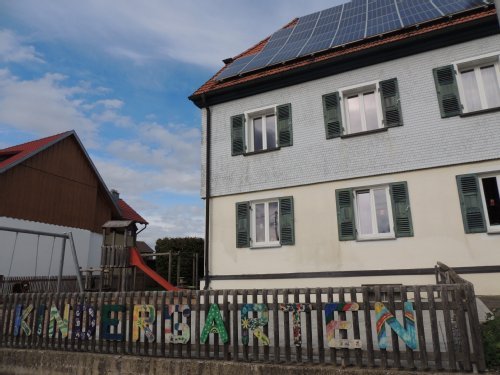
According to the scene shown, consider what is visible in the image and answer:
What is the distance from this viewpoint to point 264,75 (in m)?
12.7

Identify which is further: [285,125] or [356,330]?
[285,125]

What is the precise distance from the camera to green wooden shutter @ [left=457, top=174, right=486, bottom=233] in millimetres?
9266

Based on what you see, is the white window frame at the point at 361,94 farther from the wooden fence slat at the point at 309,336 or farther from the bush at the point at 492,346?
the wooden fence slat at the point at 309,336

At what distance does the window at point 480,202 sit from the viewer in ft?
30.3

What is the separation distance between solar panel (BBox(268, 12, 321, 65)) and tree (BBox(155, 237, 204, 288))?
13.1 m

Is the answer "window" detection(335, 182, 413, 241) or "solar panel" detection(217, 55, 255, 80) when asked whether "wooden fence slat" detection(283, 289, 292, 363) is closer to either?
"window" detection(335, 182, 413, 241)

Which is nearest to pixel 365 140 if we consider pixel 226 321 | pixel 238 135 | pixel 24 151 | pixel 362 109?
pixel 362 109

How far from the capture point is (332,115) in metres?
11.6

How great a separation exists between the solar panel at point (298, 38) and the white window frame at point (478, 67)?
499cm

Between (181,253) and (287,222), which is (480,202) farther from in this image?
(181,253)

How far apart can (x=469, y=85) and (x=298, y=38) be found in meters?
6.40

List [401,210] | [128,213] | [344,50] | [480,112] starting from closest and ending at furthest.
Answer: [480,112] → [401,210] → [344,50] → [128,213]

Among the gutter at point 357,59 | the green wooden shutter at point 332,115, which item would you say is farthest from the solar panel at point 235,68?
the green wooden shutter at point 332,115

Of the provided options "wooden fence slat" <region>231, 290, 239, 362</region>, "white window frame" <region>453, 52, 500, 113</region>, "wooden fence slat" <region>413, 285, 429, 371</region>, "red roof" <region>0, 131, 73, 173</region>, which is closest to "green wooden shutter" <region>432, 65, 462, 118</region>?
"white window frame" <region>453, 52, 500, 113</region>
